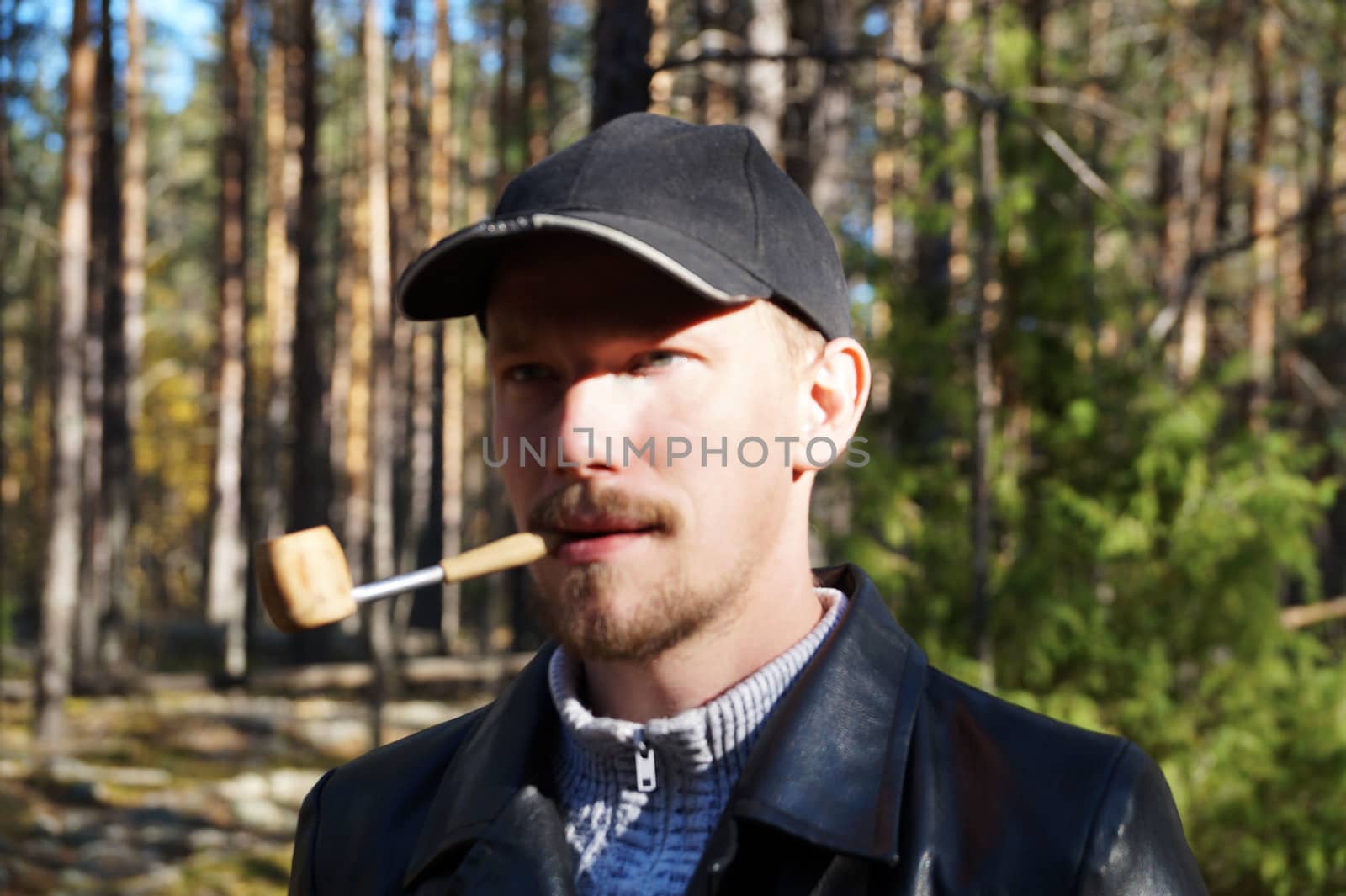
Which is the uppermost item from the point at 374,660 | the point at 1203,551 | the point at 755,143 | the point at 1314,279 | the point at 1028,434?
the point at 1314,279

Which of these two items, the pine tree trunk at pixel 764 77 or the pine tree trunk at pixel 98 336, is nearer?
the pine tree trunk at pixel 764 77

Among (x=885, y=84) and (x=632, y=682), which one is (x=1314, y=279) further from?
(x=632, y=682)

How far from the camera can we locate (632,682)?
5.92 ft

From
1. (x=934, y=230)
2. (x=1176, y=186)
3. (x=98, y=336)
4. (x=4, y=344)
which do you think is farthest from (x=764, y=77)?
(x=4, y=344)

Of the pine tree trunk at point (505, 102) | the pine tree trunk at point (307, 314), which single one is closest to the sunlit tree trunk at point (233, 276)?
the pine tree trunk at point (307, 314)

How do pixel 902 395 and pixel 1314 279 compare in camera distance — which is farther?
pixel 1314 279

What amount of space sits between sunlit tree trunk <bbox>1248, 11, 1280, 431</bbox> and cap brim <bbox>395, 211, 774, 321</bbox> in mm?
A: 11535

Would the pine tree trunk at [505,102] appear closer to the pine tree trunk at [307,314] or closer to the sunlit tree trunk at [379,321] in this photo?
the sunlit tree trunk at [379,321]

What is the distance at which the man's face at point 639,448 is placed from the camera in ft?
5.53

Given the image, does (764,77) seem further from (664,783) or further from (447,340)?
(447,340)

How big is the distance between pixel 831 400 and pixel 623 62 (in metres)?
3.02

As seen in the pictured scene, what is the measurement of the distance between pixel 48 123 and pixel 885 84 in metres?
19.7

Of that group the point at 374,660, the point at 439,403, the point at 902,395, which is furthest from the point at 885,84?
the point at 439,403

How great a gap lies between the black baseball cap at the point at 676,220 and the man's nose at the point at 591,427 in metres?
0.20
